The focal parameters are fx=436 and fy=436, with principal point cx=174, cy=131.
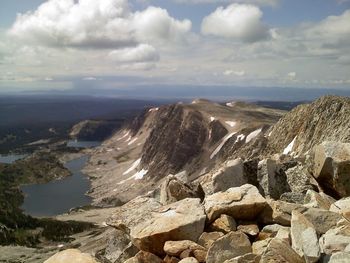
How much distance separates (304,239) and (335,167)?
24.4 feet

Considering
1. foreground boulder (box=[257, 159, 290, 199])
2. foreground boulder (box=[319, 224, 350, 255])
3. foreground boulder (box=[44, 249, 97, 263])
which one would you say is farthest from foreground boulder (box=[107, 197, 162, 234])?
foreground boulder (box=[319, 224, 350, 255])

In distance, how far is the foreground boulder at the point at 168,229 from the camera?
18000 millimetres

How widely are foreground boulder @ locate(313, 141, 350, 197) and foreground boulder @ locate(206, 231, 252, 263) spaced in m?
7.34

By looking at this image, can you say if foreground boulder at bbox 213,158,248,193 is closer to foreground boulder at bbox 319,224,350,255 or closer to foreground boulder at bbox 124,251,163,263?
foreground boulder at bbox 124,251,163,263

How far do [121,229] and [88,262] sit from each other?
5990 mm

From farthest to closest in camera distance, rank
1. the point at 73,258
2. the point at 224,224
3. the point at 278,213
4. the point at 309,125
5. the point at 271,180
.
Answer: the point at 309,125
the point at 271,180
the point at 278,213
the point at 224,224
the point at 73,258

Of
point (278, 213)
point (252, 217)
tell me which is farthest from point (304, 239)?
point (252, 217)

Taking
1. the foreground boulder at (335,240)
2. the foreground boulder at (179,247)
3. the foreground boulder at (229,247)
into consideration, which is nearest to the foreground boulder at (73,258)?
the foreground boulder at (179,247)

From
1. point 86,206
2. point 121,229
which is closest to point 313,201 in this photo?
point 121,229

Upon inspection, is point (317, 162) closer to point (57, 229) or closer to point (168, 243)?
point (168, 243)

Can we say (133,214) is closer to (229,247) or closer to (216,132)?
(229,247)

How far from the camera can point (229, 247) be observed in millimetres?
16328

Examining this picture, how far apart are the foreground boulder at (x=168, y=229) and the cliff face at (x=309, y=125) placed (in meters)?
44.8

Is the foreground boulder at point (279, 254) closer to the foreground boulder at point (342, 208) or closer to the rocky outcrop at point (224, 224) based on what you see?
the rocky outcrop at point (224, 224)
